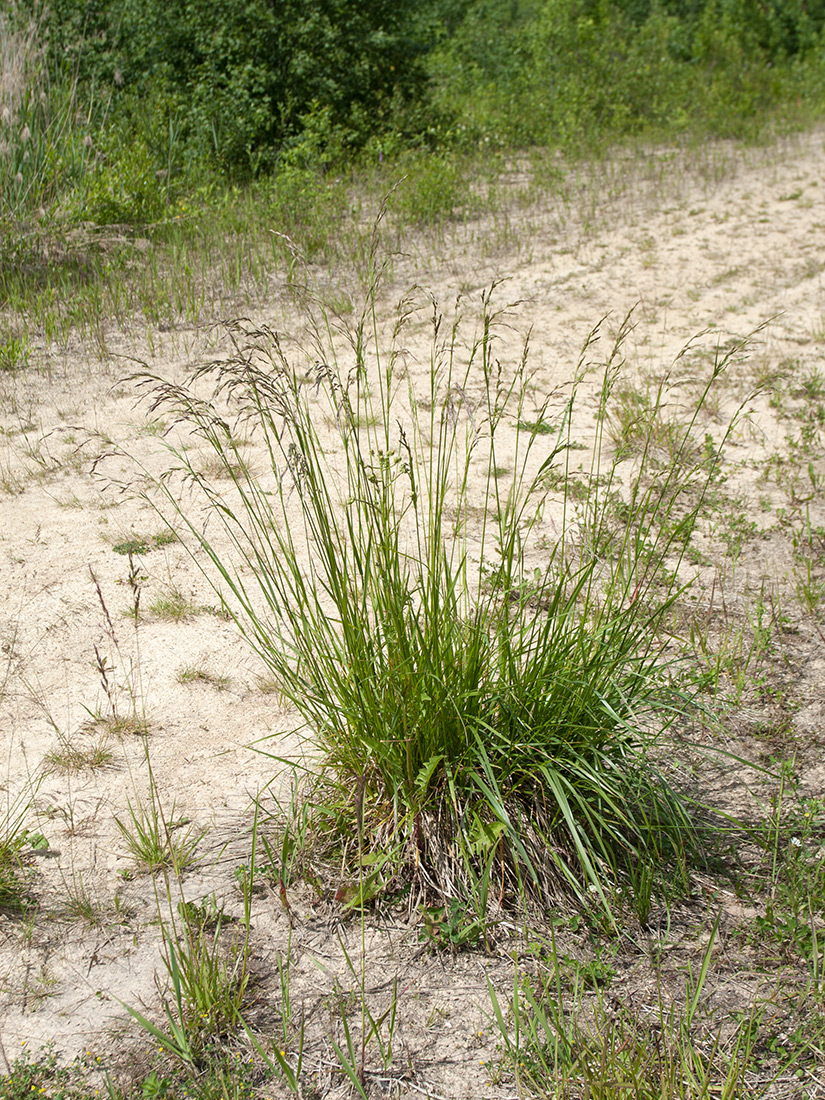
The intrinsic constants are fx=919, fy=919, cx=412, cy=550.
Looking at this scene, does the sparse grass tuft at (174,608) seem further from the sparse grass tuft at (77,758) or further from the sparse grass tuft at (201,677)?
the sparse grass tuft at (77,758)

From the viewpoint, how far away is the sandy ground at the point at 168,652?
2.15 m

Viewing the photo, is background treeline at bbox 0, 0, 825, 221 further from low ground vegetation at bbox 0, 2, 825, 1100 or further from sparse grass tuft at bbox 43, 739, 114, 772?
sparse grass tuft at bbox 43, 739, 114, 772

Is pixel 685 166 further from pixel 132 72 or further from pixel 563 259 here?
pixel 132 72

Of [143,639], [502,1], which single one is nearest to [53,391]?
[143,639]

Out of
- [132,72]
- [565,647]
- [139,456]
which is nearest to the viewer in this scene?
[565,647]

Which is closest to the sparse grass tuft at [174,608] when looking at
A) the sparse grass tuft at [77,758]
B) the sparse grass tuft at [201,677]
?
the sparse grass tuft at [201,677]

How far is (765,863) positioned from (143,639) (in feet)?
7.56

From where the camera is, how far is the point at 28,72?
25.5 feet

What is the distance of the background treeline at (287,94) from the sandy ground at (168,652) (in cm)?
220

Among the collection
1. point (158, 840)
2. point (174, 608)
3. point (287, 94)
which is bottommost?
point (158, 840)

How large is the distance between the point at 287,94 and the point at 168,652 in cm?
836

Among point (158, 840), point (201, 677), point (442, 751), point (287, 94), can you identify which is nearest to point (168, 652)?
point (201, 677)

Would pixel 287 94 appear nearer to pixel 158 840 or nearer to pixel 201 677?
pixel 201 677

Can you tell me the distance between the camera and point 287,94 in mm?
9906
